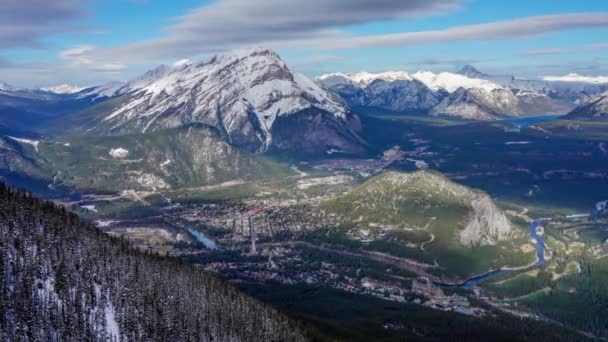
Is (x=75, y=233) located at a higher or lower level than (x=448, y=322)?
higher

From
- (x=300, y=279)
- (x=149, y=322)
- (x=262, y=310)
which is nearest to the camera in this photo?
(x=149, y=322)

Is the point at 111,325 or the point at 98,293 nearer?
the point at 111,325

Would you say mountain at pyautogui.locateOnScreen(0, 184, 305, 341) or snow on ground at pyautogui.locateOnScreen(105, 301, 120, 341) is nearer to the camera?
mountain at pyautogui.locateOnScreen(0, 184, 305, 341)

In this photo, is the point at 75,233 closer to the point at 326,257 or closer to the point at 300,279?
the point at 300,279

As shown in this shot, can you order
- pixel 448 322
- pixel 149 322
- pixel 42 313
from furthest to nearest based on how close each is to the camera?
pixel 448 322 < pixel 149 322 < pixel 42 313

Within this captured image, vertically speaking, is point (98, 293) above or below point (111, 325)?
above

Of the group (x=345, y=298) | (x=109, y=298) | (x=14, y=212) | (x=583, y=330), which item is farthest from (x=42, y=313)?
(x=583, y=330)

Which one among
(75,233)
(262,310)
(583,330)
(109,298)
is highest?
(75,233)

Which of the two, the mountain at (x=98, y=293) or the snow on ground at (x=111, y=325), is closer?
the mountain at (x=98, y=293)
